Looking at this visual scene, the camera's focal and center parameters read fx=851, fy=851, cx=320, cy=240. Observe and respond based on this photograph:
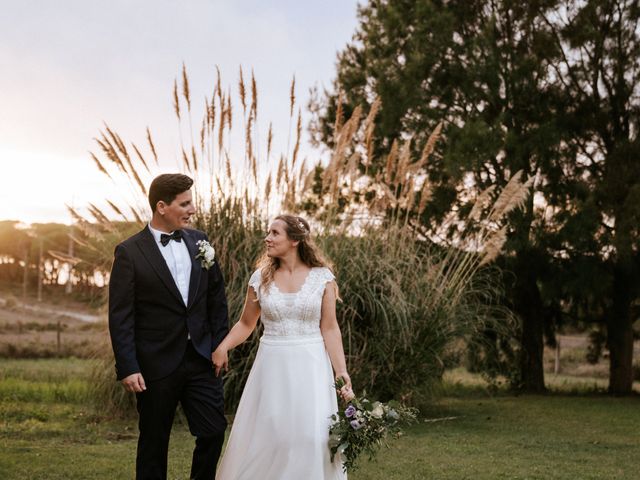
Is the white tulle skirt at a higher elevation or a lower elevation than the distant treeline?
lower

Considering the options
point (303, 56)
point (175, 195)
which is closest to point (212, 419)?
point (175, 195)

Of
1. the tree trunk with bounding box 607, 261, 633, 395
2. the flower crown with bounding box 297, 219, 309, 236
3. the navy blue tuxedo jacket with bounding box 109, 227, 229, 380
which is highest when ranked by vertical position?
the flower crown with bounding box 297, 219, 309, 236

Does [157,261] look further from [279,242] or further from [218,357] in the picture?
[279,242]

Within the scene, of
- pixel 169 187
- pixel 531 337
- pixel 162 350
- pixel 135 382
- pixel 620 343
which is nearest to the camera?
pixel 135 382

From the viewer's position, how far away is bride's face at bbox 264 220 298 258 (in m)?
4.95

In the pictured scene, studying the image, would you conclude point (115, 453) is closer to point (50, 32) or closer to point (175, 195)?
point (175, 195)

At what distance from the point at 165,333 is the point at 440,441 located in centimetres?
441

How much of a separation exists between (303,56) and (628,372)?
26.7 ft

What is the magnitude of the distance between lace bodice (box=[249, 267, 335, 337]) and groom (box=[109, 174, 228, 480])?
1.39ft

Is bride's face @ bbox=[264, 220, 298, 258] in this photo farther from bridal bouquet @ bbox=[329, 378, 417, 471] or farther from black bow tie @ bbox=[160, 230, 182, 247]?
bridal bouquet @ bbox=[329, 378, 417, 471]

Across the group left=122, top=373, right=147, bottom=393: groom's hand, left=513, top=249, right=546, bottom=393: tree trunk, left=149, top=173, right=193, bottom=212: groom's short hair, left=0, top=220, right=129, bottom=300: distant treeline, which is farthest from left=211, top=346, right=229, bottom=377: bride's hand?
left=0, top=220, right=129, bottom=300: distant treeline

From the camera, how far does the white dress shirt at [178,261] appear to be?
452 cm

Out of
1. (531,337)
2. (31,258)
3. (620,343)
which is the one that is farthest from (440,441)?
(31,258)

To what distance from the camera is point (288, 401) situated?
4691 millimetres
